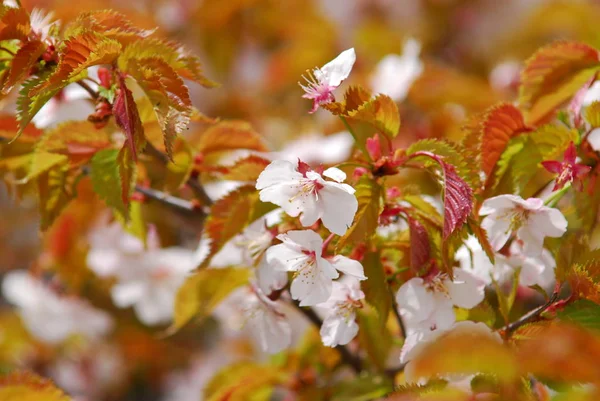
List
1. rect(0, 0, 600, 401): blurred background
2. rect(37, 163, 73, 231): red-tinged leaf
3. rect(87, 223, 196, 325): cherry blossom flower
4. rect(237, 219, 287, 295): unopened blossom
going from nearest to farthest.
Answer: rect(237, 219, 287, 295): unopened blossom
rect(37, 163, 73, 231): red-tinged leaf
rect(87, 223, 196, 325): cherry blossom flower
rect(0, 0, 600, 401): blurred background

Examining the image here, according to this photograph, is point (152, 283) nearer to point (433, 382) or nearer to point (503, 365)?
point (433, 382)

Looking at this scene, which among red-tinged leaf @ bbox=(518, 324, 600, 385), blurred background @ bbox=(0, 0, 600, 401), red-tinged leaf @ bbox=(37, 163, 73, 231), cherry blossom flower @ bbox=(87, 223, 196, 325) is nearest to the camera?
red-tinged leaf @ bbox=(518, 324, 600, 385)

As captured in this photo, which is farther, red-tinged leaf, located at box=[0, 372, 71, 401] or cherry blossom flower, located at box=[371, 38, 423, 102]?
cherry blossom flower, located at box=[371, 38, 423, 102]

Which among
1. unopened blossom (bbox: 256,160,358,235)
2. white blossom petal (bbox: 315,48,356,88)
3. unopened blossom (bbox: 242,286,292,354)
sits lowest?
unopened blossom (bbox: 242,286,292,354)

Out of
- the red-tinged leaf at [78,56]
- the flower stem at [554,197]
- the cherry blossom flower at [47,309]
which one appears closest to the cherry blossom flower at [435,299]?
the flower stem at [554,197]

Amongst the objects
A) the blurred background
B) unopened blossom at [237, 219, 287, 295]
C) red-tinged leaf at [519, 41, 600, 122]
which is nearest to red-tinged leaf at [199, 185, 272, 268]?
unopened blossom at [237, 219, 287, 295]

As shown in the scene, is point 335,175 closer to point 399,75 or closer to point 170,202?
point 170,202

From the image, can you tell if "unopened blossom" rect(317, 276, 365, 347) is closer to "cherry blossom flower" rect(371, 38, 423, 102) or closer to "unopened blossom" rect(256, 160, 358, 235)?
"unopened blossom" rect(256, 160, 358, 235)
